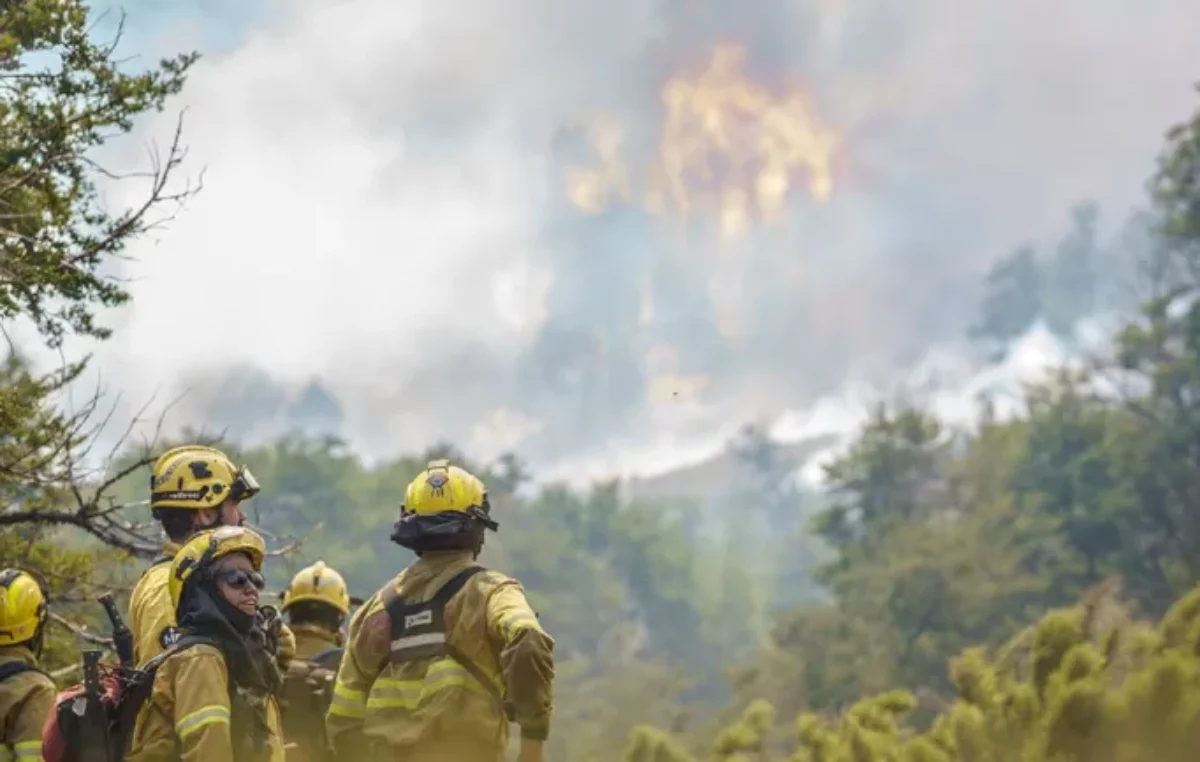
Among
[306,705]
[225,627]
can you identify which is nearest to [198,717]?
[225,627]

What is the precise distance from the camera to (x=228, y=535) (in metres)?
5.62

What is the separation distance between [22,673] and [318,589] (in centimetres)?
251

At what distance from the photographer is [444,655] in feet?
21.1

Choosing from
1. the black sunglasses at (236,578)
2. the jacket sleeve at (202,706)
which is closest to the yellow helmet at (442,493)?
the black sunglasses at (236,578)

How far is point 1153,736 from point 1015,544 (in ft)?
161

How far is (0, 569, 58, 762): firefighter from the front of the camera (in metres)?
6.35

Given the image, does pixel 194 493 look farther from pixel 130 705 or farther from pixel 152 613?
pixel 130 705

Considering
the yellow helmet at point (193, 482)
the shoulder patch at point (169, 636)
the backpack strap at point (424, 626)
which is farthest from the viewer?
the yellow helmet at point (193, 482)

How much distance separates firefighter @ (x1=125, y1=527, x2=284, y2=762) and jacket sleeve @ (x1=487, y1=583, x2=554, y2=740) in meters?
0.93

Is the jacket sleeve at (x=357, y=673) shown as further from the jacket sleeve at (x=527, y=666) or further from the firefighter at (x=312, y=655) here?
the firefighter at (x=312, y=655)

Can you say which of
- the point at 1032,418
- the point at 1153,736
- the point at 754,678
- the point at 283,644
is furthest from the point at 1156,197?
the point at 283,644

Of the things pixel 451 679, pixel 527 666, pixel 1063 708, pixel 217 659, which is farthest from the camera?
pixel 1063 708

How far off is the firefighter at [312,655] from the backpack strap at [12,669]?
1.50m

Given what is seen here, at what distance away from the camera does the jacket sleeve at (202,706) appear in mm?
5270
